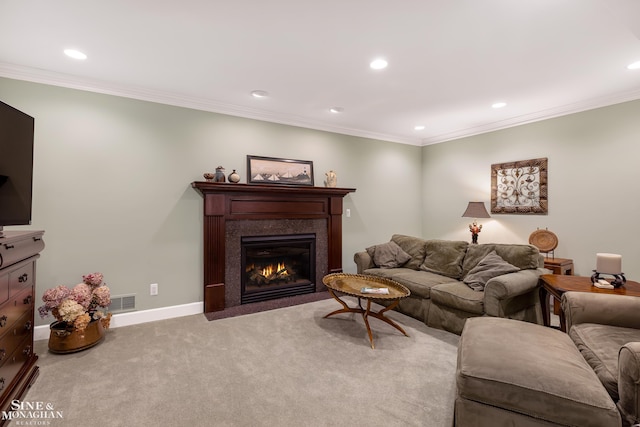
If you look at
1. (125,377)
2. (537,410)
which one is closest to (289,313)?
(125,377)

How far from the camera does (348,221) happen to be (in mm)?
4832

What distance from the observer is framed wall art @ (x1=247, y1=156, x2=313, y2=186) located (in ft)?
13.1

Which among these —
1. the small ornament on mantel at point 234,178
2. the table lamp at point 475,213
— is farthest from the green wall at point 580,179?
the small ornament on mantel at point 234,178

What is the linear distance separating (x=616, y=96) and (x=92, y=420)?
5.60 metres

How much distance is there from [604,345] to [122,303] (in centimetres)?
406

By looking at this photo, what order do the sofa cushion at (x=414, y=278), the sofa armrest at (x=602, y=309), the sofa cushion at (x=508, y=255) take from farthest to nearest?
the sofa cushion at (x=414, y=278)
the sofa cushion at (x=508, y=255)
the sofa armrest at (x=602, y=309)

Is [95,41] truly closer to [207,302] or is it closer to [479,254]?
[207,302]

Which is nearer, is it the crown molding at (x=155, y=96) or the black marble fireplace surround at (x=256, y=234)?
the crown molding at (x=155, y=96)

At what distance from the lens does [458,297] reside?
2.94m

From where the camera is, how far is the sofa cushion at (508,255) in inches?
125

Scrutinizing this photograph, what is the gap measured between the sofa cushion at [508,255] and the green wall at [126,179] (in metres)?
2.74

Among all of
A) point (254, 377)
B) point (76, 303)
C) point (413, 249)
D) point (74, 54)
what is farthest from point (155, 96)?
point (413, 249)

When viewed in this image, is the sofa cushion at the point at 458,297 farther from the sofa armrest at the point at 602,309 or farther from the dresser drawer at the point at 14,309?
the dresser drawer at the point at 14,309

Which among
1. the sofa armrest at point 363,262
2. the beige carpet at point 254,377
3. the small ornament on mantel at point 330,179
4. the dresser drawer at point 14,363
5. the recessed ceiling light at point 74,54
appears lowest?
the beige carpet at point 254,377
